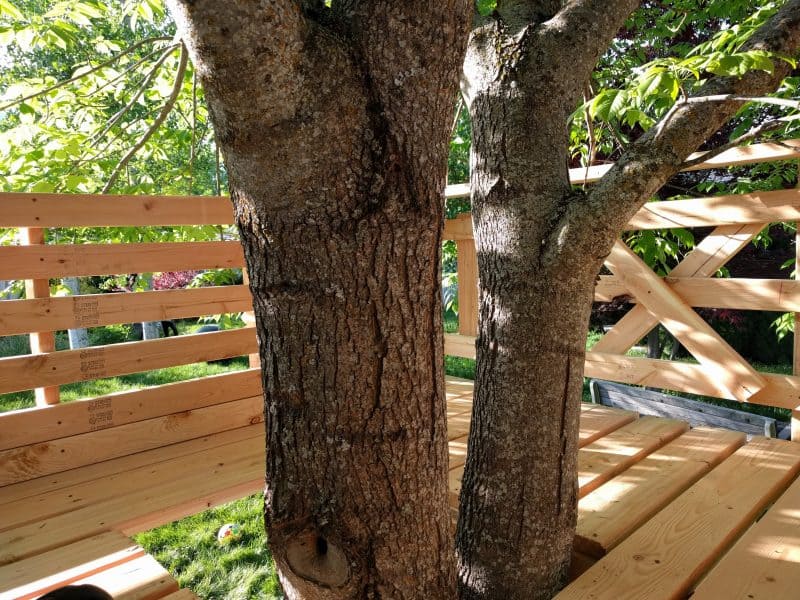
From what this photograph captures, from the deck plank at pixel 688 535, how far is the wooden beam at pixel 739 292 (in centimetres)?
75

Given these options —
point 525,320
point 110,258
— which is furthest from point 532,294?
point 110,258

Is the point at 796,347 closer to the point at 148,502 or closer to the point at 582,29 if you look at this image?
the point at 582,29

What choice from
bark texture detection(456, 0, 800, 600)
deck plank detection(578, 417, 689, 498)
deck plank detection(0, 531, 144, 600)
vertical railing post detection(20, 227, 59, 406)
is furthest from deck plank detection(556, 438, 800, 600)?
vertical railing post detection(20, 227, 59, 406)

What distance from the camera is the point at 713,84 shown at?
6.06 ft

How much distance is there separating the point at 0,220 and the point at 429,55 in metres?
2.51

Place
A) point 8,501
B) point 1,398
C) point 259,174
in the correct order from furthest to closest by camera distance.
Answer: point 1,398 < point 8,501 < point 259,174

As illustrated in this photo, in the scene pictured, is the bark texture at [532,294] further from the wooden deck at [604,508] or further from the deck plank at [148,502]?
the deck plank at [148,502]

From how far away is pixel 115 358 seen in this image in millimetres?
3270

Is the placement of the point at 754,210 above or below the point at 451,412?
above

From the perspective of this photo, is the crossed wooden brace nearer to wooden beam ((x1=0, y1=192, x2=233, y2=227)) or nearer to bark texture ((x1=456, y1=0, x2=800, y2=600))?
bark texture ((x1=456, y1=0, x2=800, y2=600))

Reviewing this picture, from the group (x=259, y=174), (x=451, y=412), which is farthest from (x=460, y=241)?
(x=259, y=174)

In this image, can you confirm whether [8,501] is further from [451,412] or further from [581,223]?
[581,223]

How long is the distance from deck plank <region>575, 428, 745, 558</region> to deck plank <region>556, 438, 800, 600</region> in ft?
0.20

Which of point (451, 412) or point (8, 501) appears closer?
point (8, 501)
